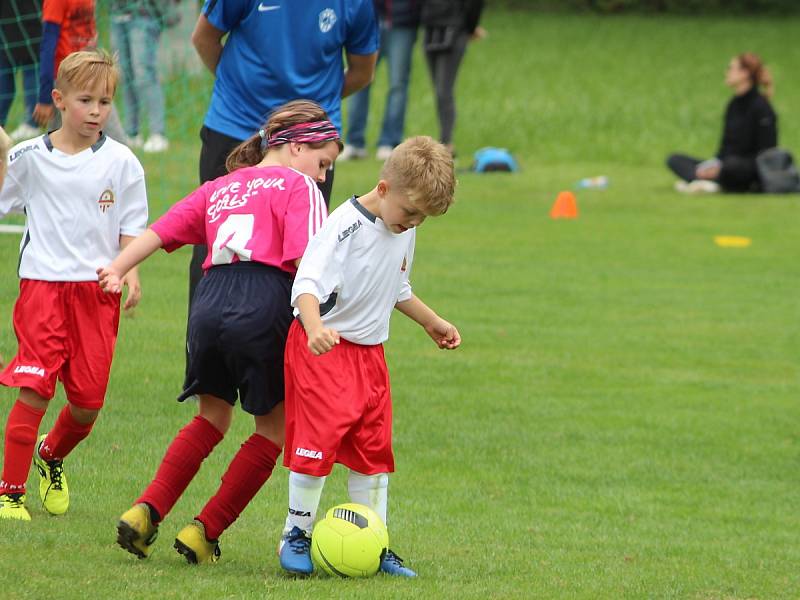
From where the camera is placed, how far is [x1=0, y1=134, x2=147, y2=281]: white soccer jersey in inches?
209

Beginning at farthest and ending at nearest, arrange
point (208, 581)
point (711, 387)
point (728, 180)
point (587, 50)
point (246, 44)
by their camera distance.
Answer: point (587, 50) < point (728, 180) < point (711, 387) < point (246, 44) < point (208, 581)

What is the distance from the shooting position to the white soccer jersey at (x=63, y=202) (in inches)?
209

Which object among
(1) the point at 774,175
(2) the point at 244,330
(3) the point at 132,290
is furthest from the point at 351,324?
(1) the point at 774,175

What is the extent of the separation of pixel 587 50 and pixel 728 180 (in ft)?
38.1

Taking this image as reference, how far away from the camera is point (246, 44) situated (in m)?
6.87

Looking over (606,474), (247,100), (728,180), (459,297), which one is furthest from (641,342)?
(728,180)

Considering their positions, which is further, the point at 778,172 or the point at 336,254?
the point at 778,172

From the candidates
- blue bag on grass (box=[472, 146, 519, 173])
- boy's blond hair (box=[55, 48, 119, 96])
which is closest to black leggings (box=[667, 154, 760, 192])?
blue bag on grass (box=[472, 146, 519, 173])

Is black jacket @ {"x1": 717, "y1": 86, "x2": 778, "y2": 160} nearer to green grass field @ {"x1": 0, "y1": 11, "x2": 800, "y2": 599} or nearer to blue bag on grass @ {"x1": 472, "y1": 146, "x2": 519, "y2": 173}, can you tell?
green grass field @ {"x1": 0, "y1": 11, "x2": 800, "y2": 599}

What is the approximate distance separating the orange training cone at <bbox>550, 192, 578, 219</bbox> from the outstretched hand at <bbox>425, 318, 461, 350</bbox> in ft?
31.9

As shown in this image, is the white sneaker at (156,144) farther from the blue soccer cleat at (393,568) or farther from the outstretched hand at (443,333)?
the blue soccer cleat at (393,568)

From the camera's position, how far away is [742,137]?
16.5 metres

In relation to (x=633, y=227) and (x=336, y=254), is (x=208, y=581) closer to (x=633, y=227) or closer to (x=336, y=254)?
(x=336, y=254)

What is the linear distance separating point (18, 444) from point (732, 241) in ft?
31.9
